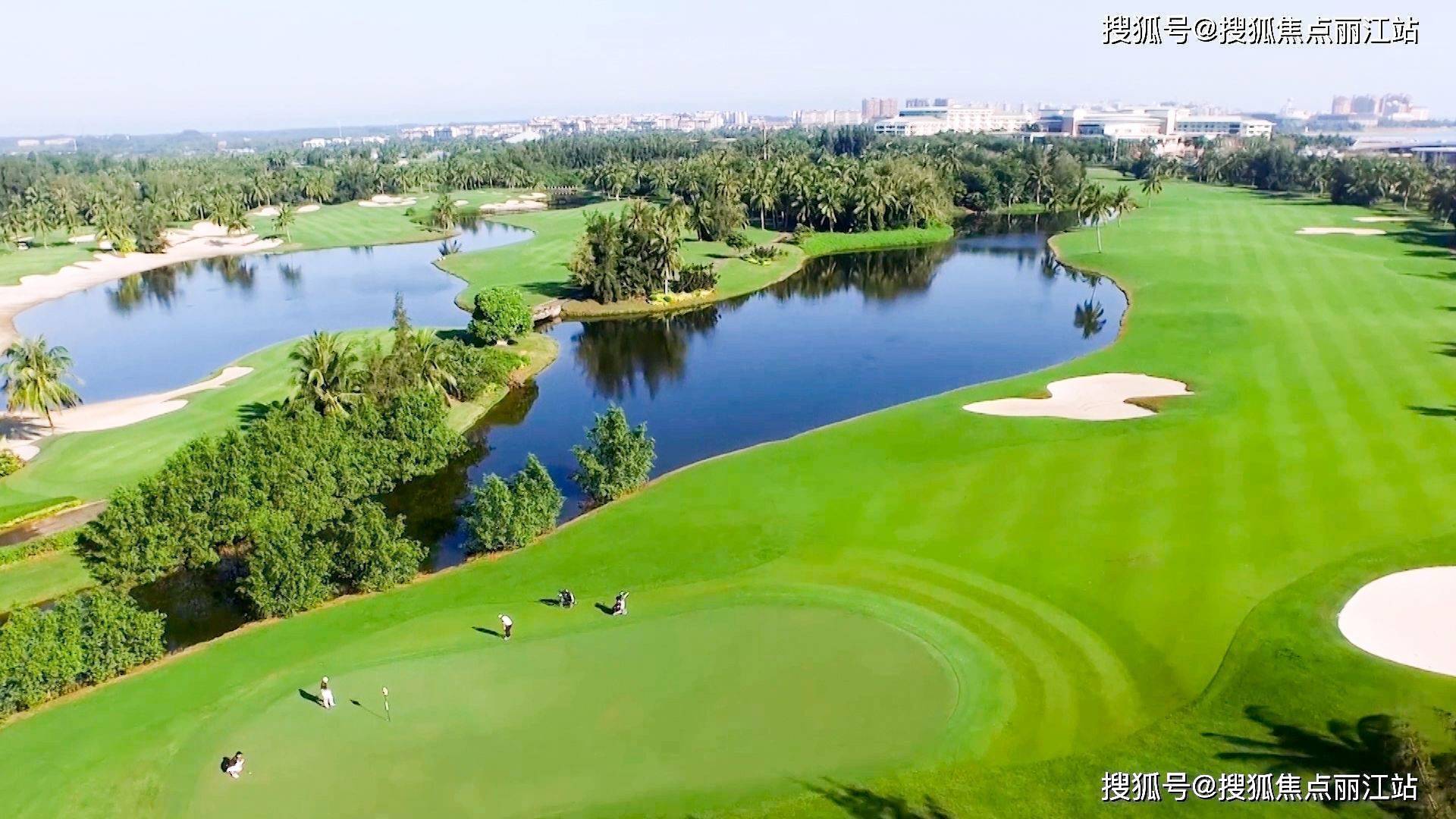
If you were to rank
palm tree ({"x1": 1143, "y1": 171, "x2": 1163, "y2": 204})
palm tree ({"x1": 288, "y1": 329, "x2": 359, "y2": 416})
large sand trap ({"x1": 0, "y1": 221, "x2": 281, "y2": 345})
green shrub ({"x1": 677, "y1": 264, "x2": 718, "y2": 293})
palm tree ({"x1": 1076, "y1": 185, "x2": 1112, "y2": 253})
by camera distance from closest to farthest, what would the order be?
palm tree ({"x1": 288, "y1": 329, "x2": 359, "y2": 416}) → green shrub ({"x1": 677, "y1": 264, "x2": 718, "y2": 293}) → large sand trap ({"x1": 0, "y1": 221, "x2": 281, "y2": 345}) → palm tree ({"x1": 1076, "y1": 185, "x2": 1112, "y2": 253}) → palm tree ({"x1": 1143, "y1": 171, "x2": 1163, "y2": 204})

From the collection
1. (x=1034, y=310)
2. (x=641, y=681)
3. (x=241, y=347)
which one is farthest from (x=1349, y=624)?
(x=241, y=347)

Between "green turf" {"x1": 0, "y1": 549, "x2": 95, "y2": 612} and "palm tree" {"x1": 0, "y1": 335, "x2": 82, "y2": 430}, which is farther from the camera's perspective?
"palm tree" {"x1": 0, "y1": 335, "x2": 82, "y2": 430}

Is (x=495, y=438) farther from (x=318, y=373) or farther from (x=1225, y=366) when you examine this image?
(x=1225, y=366)

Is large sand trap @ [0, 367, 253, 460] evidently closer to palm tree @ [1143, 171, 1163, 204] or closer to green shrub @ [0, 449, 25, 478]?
green shrub @ [0, 449, 25, 478]

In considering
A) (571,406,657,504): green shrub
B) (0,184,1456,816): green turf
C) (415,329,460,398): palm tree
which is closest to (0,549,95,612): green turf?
(0,184,1456,816): green turf

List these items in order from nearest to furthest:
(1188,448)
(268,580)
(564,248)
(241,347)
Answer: (268,580) → (1188,448) → (241,347) → (564,248)

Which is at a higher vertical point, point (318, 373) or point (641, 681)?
point (318, 373)

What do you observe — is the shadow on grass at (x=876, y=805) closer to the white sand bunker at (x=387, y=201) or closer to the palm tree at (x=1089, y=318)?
the palm tree at (x=1089, y=318)

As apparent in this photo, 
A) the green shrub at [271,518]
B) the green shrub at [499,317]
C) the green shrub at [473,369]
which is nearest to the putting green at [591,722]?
the green shrub at [271,518]
